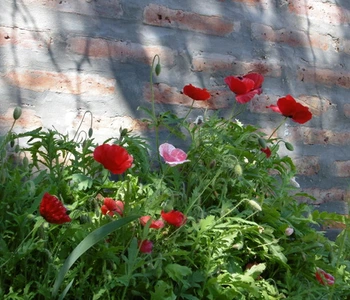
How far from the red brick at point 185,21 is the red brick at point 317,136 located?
0.52 m

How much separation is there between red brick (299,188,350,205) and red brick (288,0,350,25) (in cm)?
75

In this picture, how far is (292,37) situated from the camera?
2.84 metres

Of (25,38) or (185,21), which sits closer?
(25,38)

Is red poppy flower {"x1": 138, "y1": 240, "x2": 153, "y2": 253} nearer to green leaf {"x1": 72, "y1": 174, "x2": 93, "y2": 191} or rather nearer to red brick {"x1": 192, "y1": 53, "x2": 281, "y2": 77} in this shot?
green leaf {"x1": 72, "y1": 174, "x2": 93, "y2": 191}

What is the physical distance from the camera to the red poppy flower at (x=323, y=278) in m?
1.99

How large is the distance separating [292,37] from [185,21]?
55cm

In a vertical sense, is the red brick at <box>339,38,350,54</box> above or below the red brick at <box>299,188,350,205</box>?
above

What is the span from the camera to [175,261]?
188 centimetres

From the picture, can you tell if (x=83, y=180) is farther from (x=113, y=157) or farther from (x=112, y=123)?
(x=112, y=123)

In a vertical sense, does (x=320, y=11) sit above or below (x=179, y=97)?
above

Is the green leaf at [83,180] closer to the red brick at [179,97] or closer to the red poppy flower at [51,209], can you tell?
the red poppy flower at [51,209]

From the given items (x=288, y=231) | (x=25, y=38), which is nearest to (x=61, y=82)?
(x=25, y=38)

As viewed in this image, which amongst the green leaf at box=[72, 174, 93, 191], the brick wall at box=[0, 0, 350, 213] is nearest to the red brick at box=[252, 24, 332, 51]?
the brick wall at box=[0, 0, 350, 213]

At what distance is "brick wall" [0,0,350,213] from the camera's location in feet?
7.34
